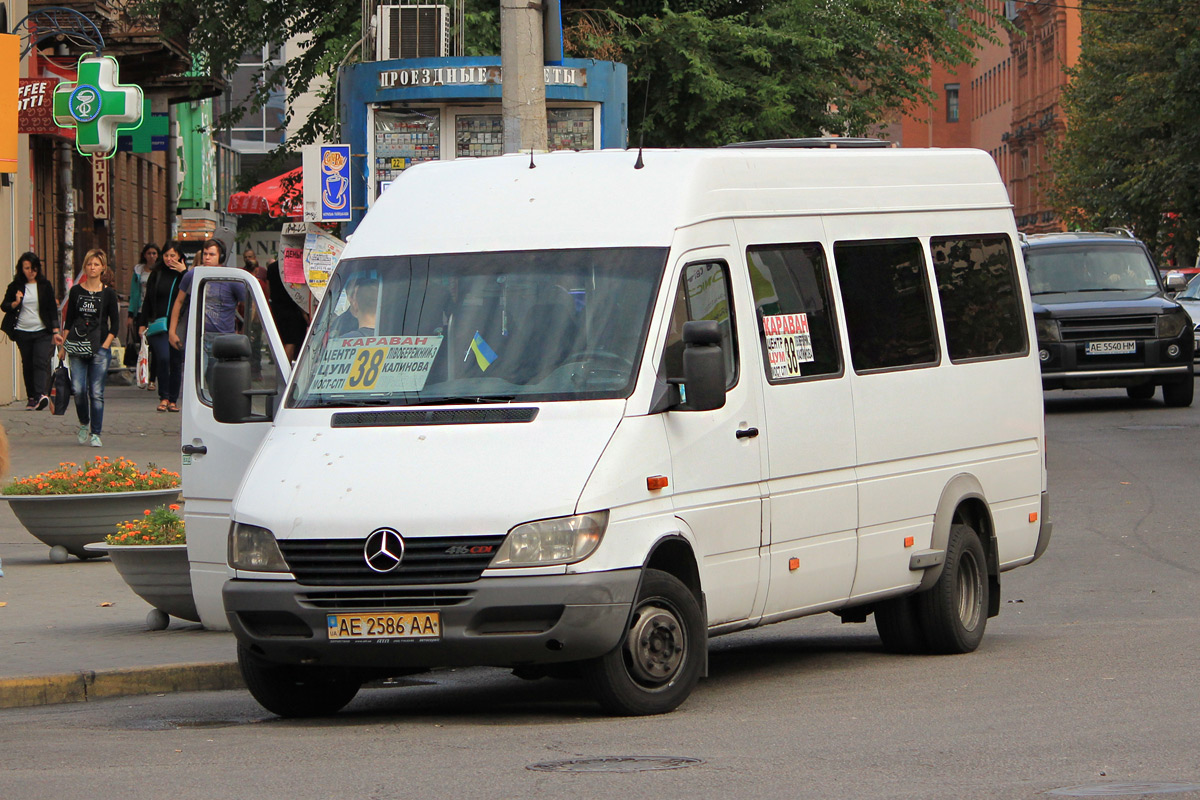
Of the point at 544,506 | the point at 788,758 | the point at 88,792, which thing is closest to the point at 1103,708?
the point at 788,758

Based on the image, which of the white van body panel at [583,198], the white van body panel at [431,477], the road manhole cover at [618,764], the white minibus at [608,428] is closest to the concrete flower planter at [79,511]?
the white minibus at [608,428]

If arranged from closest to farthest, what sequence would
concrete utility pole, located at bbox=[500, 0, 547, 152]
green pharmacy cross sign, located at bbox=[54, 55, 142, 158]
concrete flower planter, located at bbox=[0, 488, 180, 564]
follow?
1. concrete flower planter, located at bbox=[0, 488, 180, 564]
2. concrete utility pole, located at bbox=[500, 0, 547, 152]
3. green pharmacy cross sign, located at bbox=[54, 55, 142, 158]

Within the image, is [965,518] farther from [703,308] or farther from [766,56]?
[766,56]

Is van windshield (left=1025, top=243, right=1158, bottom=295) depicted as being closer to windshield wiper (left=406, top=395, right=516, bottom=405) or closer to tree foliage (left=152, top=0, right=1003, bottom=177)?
tree foliage (left=152, top=0, right=1003, bottom=177)

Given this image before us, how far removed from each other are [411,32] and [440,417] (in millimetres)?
13961

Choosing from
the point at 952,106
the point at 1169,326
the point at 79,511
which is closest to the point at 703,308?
the point at 79,511

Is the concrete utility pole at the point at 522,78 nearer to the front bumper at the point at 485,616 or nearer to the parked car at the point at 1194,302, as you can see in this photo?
the front bumper at the point at 485,616

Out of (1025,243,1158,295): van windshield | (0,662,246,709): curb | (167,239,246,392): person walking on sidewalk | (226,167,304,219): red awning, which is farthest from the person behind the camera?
(1025,243,1158,295): van windshield

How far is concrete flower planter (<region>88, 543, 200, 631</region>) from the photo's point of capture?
10.7 m

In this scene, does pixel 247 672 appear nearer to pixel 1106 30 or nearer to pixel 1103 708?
pixel 1103 708

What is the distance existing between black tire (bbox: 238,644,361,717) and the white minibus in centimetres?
2

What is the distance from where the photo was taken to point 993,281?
10961mm

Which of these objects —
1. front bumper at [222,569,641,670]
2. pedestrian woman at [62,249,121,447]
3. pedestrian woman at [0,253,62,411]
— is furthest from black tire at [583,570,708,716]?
pedestrian woman at [0,253,62,411]

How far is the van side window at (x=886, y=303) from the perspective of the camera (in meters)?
9.68
